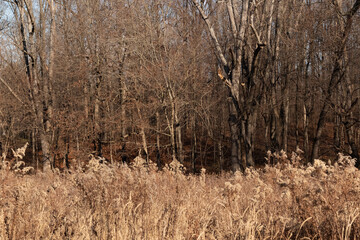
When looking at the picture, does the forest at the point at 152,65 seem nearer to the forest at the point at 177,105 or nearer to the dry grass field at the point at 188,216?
the forest at the point at 177,105

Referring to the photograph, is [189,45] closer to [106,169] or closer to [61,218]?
[106,169]

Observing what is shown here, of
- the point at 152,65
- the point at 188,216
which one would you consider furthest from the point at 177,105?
the point at 188,216

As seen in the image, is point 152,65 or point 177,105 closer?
point 152,65

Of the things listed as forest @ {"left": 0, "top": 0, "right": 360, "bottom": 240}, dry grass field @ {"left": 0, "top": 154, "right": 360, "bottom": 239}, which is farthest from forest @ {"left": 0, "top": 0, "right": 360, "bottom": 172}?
dry grass field @ {"left": 0, "top": 154, "right": 360, "bottom": 239}

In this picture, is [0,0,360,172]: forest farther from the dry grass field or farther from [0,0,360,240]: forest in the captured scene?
the dry grass field

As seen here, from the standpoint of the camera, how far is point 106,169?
516 cm

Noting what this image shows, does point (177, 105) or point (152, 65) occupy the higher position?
point (152, 65)

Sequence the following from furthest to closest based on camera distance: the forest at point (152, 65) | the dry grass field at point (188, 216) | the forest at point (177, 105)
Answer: the forest at point (152, 65) < the forest at point (177, 105) < the dry grass field at point (188, 216)

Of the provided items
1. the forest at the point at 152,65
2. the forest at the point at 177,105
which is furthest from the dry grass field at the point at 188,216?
the forest at the point at 152,65

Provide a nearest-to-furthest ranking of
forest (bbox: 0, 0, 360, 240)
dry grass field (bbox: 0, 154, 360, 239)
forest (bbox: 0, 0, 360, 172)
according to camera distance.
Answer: dry grass field (bbox: 0, 154, 360, 239) < forest (bbox: 0, 0, 360, 240) < forest (bbox: 0, 0, 360, 172)

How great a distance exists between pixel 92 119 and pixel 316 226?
714 inches

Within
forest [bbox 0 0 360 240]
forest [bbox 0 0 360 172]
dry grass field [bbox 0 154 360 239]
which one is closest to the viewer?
dry grass field [bbox 0 154 360 239]

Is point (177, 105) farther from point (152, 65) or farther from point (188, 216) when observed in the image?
point (188, 216)

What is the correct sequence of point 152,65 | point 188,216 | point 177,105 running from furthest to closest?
point 177,105
point 152,65
point 188,216
